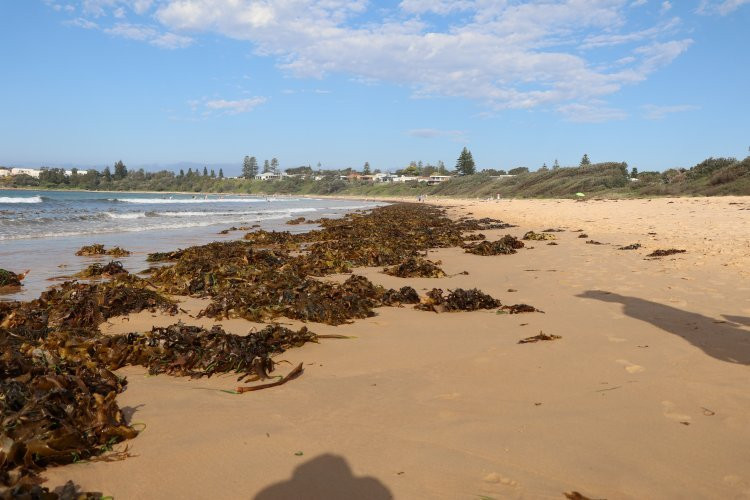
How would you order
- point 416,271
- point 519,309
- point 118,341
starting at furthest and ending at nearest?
point 416,271 → point 519,309 → point 118,341

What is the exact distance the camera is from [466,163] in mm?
110125

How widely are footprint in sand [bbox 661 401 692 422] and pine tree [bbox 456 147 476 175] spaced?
4340 inches

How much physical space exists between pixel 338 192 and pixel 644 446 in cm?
11323

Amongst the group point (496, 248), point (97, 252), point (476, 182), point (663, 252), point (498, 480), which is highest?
point (476, 182)

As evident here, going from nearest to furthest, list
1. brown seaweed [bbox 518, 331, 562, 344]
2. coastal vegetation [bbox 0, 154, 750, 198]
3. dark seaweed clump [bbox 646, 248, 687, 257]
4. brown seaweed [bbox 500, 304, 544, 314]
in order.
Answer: brown seaweed [bbox 518, 331, 562, 344]
brown seaweed [bbox 500, 304, 544, 314]
dark seaweed clump [bbox 646, 248, 687, 257]
coastal vegetation [bbox 0, 154, 750, 198]

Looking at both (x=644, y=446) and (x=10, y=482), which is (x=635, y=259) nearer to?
(x=644, y=446)

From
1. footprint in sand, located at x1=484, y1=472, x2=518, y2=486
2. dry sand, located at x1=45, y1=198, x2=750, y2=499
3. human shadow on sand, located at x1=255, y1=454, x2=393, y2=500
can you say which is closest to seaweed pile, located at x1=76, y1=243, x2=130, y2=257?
dry sand, located at x1=45, y1=198, x2=750, y2=499

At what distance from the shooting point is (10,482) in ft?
6.23

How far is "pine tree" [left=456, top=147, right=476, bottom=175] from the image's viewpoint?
4333 inches

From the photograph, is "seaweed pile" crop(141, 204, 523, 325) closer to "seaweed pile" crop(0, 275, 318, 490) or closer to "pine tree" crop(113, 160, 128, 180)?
"seaweed pile" crop(0, 275, 318, 490)

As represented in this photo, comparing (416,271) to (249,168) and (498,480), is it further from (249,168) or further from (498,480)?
(249,168)

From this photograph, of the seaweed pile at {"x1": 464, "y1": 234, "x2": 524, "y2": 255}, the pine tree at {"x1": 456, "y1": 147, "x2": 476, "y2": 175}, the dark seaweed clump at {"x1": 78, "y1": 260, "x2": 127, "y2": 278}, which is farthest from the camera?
the pine tree at {"x1": 456, "y1": 147, "x2": 476, "y2": 175}

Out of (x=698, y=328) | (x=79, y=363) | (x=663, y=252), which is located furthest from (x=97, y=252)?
(x=663, y=252)

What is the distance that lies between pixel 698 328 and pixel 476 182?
266 ft
